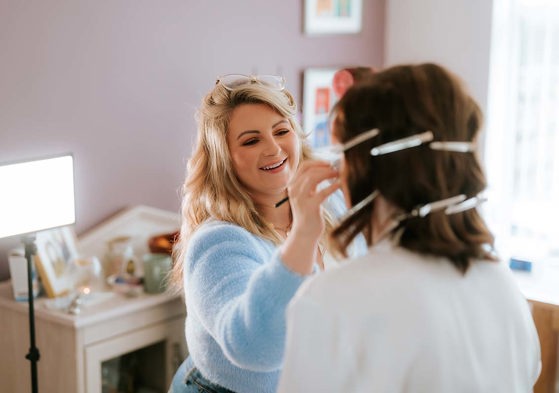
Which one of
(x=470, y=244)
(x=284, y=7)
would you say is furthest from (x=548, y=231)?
(x=470, y=244)

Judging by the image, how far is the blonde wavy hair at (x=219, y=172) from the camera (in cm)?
173

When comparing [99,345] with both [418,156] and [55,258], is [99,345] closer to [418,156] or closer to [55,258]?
[55,258]

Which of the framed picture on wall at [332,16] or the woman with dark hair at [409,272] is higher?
the framed picture on wall at [332,16]

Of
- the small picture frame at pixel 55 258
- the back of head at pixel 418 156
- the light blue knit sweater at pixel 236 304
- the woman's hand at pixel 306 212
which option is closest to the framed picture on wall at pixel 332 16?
Result: the small picture frame at pixel 55 258

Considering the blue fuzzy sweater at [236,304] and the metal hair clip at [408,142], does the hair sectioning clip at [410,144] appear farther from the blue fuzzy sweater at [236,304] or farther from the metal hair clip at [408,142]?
the blue fuzzy sweater at [236,304]

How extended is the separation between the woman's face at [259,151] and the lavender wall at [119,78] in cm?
98

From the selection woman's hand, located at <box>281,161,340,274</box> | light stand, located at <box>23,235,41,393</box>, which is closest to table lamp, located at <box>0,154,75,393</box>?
light stand, located at <box>23,235,41,393</box>

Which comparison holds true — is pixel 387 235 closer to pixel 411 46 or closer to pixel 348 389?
pixel 348 389

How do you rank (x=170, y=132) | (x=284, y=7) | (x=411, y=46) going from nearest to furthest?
1. (x=170, y=132)
2. (x=284, y=7)
3. (x=411, y=46)

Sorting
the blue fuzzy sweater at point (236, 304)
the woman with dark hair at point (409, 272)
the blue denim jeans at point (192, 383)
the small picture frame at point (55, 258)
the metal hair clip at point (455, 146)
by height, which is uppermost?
the metal hair clip at point (455, 146)

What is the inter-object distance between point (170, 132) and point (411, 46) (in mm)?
1532

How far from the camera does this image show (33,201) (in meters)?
2.14

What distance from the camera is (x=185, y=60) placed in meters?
2.92

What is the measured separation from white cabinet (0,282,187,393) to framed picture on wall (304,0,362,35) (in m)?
1.52
